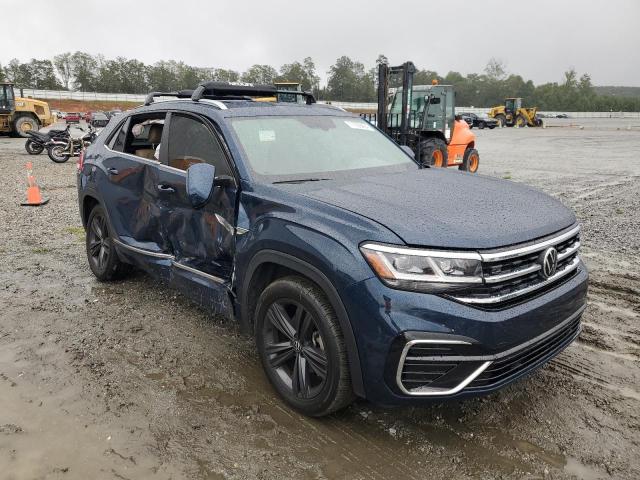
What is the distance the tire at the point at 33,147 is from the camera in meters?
19.1

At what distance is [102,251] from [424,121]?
33.8 ft

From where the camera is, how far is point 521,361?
8.79ft

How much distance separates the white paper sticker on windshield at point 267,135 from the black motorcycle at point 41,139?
16142 mm

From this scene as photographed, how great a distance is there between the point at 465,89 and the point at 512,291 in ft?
378

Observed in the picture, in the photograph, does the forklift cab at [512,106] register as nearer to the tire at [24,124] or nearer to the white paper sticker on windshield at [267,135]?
the tire at [24,124]

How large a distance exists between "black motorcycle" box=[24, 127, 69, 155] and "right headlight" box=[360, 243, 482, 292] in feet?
58.1

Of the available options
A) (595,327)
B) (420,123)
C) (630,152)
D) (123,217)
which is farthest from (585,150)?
(123,217)

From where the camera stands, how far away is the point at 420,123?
13828 millimetres

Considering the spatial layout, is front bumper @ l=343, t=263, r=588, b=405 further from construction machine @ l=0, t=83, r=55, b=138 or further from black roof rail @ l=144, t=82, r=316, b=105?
construction machine @ l=0, t=83, r=55, b=138

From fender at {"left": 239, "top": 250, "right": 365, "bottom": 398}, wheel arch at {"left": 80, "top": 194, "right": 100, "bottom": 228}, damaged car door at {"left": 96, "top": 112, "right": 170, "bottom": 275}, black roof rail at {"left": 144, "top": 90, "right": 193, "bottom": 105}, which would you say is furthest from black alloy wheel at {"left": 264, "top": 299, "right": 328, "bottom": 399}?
wheel arch at {"left": 80, "top": 194, "right": 100, "bottom": 228}

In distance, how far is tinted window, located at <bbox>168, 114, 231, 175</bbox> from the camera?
3.63 meters

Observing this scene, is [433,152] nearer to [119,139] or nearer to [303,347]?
[119,139]

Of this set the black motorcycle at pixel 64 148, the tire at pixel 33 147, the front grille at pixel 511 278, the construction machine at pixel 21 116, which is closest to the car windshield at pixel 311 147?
the front grille at pixel 511 278

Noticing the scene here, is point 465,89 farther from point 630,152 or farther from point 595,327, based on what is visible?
point 595,327
